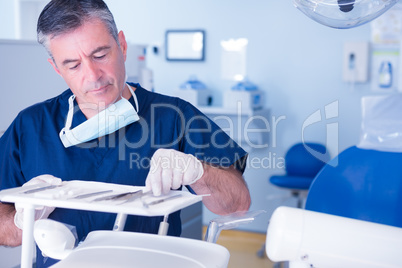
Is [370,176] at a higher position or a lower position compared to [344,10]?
lower

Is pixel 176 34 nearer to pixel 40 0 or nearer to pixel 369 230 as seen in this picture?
pixel 40 0

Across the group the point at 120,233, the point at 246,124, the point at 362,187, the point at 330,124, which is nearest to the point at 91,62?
the point at 120,233

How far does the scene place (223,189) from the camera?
1169mm

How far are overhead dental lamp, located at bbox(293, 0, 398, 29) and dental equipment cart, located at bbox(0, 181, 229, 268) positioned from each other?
49 cm

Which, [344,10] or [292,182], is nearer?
[344,10]

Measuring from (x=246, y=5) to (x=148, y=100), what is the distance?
2.46 metres

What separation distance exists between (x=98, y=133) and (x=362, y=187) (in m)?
0.70

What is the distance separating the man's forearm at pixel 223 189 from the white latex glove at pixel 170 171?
128mm

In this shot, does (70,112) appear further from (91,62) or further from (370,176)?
(370,176)

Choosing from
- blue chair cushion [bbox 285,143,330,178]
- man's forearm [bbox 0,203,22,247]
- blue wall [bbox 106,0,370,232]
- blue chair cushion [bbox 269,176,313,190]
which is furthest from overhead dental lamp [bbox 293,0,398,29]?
blue wall [bbox 106,0,370,232]

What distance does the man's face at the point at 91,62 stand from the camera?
1.17 m

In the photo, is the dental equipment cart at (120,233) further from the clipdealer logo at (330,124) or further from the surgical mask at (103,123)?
the clipdealer logo at (330,124)

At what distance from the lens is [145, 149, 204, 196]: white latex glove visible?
860 millimetres

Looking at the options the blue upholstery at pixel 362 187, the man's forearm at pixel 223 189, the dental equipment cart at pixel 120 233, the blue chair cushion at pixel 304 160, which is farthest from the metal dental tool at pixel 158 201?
the blue chair cushion at pixel 304 160
